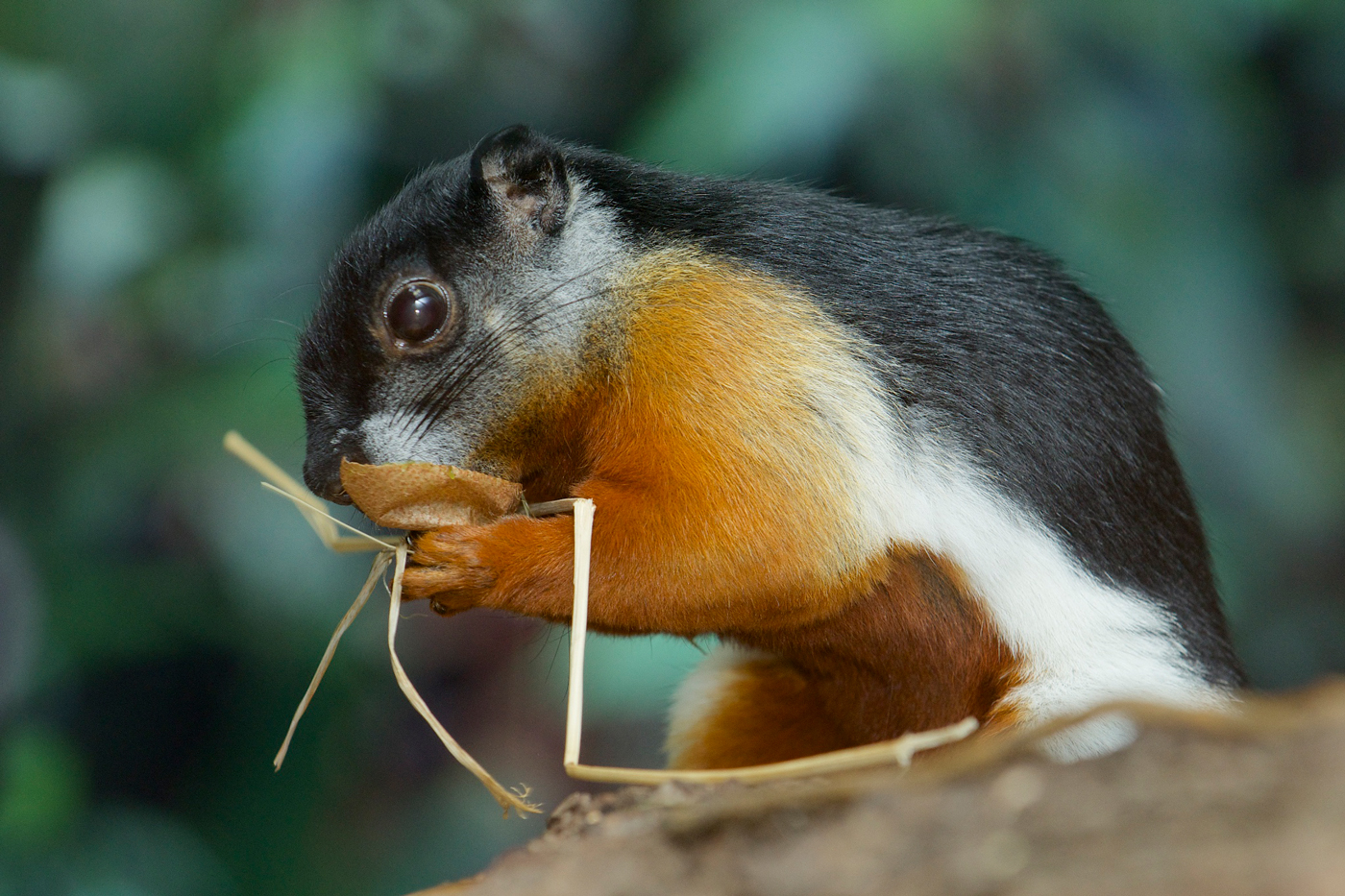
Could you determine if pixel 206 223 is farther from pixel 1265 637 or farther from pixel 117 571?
pixel 1265 637

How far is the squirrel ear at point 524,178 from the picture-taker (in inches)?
88.4

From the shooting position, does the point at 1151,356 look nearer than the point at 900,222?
No

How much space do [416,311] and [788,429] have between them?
83cm

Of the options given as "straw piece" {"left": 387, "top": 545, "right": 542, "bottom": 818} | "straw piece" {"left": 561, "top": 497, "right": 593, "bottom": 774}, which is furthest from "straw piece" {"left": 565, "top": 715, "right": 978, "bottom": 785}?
"straw piece" {"left": 387, "top": 545, "right": 542, "bottom": 818}

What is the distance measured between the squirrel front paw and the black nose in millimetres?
393

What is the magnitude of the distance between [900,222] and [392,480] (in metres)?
1.25

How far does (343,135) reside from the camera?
3.70 m

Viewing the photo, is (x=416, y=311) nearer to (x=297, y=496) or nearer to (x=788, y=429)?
(x=297, y=496)

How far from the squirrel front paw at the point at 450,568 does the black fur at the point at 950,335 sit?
46 cm

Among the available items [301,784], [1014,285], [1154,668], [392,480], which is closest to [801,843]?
[392,480]

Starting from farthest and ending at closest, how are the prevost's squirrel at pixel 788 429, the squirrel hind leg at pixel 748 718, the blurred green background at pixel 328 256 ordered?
1. the blurred green background at pixel 328 256
2. the squirrel hind leg at pixel 748 718
3. the prevost's squirrel at pixel 788 429

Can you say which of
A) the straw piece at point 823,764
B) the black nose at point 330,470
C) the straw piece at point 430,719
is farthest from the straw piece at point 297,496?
the straw piece at point 823,764

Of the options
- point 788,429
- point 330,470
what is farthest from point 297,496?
point 788,429

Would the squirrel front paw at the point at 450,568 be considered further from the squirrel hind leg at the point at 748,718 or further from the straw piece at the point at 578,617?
the squirrel hind leg at the point at 748,718
